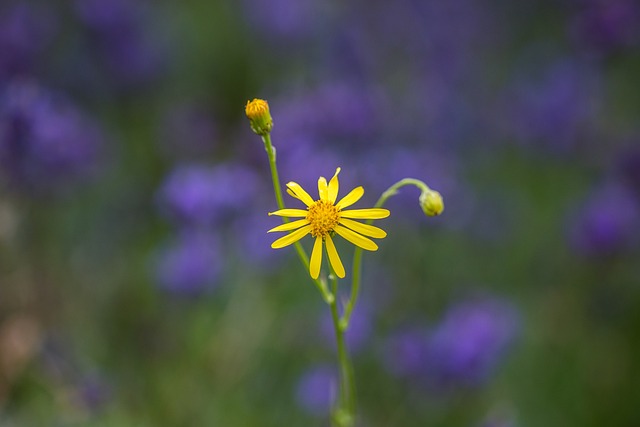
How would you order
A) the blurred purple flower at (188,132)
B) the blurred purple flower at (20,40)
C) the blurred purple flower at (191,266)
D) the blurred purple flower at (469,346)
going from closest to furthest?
the blurred purple flower at (469,346)
the blurred purple flower at (191,266)
the blurred purple flower at (20,40)
the blurred purple flower at (188,132)

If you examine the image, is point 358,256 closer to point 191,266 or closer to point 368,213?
point 368,213

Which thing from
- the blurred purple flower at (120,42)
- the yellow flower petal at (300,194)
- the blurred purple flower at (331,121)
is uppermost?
the blurred purple flower at (120,42)

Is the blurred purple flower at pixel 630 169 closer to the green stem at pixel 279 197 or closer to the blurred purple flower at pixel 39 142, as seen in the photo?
the green stem at pixel 279 197

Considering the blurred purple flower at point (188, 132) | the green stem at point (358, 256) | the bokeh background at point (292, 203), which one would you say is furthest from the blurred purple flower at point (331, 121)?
the green stem at point (358, 256)

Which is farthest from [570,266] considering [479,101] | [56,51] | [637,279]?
[56,51]

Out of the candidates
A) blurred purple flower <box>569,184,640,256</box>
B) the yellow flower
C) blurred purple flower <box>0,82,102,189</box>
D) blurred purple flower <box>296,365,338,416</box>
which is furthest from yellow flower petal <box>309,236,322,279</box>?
blurred purple flower <box>569,184,640,256</box>

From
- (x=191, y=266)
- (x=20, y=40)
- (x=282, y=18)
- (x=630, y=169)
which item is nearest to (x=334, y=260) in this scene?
(x=191, y=266)
